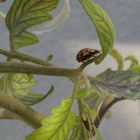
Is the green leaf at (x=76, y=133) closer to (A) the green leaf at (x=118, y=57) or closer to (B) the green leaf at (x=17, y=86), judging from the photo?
(B) the green leaf at (x=17, y=86)

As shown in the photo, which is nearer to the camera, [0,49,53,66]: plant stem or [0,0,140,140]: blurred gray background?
[0,49,53,66]: plant stem

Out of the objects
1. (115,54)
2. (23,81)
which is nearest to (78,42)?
(115,54)

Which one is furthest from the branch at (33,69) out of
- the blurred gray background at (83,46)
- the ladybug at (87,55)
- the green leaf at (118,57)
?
the blurred gray background at (83,46)

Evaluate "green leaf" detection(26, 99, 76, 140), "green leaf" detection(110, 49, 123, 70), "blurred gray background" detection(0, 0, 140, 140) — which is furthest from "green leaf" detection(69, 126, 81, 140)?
"blurred gray background" detection(0, 0, 140, 140)

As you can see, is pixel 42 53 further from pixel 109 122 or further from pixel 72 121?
pixel 72 121

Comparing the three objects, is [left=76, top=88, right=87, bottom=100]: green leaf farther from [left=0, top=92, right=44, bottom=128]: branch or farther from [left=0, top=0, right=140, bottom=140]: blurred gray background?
[left=0, top=0, right=140, bottom=140]: blurred gray background
